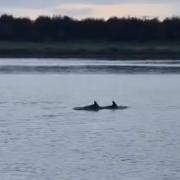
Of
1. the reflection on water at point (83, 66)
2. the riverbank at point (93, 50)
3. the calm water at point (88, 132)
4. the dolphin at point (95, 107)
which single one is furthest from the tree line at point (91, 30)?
the dolphin at point (95, 107)

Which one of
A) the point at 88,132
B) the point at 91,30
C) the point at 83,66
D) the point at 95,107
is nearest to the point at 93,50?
the point at 91,30

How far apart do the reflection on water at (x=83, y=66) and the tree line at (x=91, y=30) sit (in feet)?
23.6

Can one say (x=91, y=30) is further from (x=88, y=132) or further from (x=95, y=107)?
(x=88, y=132)

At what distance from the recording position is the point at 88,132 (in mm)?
29031

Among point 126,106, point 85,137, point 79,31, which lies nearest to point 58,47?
point 79,31

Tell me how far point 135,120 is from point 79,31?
53.2 metres

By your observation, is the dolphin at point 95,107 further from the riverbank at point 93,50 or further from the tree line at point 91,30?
the tree line at point 91,30

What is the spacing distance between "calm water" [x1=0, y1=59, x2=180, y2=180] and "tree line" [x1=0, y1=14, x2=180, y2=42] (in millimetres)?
29393

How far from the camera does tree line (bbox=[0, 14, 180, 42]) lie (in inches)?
3314

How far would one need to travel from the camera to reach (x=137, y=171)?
2233cm

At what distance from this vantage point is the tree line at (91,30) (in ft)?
276

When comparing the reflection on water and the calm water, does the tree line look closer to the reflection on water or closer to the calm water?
the reflection on water

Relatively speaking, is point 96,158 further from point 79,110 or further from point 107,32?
point 107,32

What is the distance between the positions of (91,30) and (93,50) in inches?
262
